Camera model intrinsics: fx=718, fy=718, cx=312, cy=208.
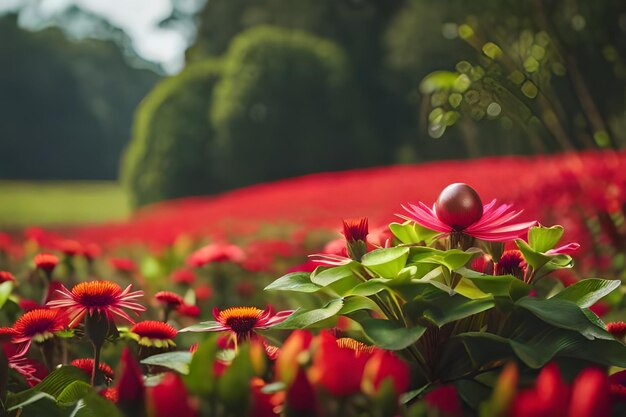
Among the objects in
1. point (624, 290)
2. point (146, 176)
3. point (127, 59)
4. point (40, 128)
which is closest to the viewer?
point (624, 290)

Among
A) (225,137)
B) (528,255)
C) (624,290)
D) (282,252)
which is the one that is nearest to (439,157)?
(225,137)

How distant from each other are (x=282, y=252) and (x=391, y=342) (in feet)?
6.49

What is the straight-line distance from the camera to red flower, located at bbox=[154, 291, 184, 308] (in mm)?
726

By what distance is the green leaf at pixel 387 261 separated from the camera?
0.52m

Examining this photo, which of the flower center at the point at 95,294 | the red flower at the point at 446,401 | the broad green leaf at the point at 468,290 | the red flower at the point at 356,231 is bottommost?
the red flower at the point at 446,401

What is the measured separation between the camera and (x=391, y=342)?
489mm

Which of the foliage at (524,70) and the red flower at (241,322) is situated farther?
the foliage at (524,70)

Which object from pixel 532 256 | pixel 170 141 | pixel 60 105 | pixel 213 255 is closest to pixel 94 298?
pixel 532 256

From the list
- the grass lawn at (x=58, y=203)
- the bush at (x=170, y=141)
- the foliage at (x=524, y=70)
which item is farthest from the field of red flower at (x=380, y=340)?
the grass lawn at (x=58, y=203)

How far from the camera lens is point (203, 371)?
1.29 feet

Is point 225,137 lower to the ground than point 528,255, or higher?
higher

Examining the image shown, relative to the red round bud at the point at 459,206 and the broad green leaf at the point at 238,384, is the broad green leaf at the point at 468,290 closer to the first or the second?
the red round bud at the point at 459,206

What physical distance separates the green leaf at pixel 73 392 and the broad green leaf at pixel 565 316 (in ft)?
1.10

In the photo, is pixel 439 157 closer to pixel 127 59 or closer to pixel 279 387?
pixel 127 59
